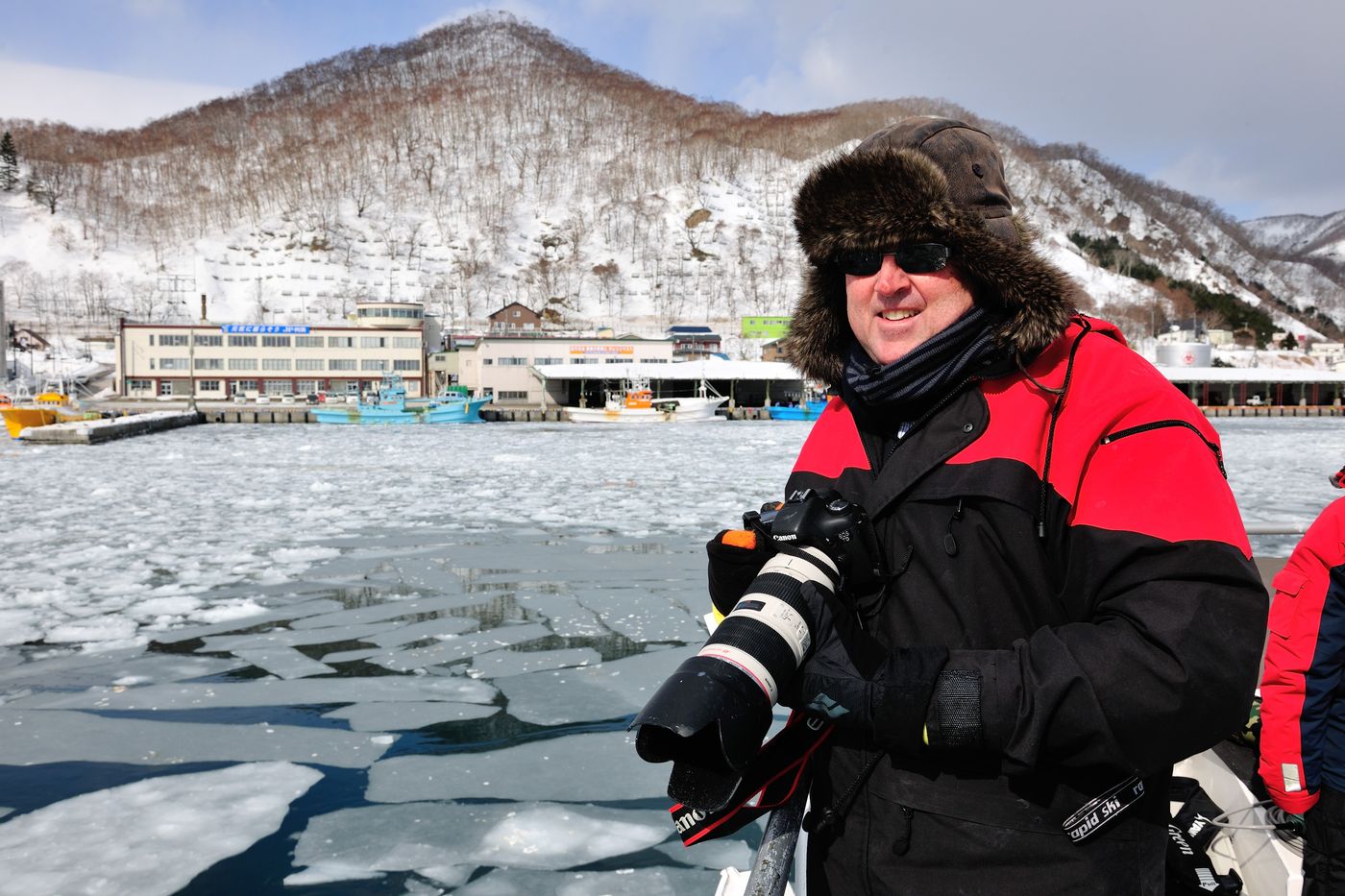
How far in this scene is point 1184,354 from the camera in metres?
64.6

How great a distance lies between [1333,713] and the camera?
206 cm

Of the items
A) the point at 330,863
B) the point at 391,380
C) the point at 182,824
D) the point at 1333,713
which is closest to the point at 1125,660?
the point at 1333,713

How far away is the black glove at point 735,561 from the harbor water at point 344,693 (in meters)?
0.55

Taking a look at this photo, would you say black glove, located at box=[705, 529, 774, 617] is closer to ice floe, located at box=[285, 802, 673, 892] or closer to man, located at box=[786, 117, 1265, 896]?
man, located at box=[786, 117, 1265, 896]

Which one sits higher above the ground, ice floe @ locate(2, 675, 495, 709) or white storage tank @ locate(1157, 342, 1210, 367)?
white storage tank @ locate(1157, 342, 1210, 367)

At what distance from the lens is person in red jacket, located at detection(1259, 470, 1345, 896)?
2.04m

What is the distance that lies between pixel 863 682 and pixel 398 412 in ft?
135

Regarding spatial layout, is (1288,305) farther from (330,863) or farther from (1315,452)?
(330,863)

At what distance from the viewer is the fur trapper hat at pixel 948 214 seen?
4.52ft

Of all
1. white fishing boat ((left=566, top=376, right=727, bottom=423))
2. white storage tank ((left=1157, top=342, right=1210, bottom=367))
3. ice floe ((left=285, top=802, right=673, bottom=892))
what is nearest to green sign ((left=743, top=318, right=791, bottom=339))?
white storage tank ((left=1157, top=342, right=1210, bottom=367))

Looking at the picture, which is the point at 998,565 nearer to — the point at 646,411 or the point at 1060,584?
the point at 1060,584

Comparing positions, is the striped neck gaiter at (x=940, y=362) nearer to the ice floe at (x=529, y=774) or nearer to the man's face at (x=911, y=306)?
the man's face at (x=911, y=306)

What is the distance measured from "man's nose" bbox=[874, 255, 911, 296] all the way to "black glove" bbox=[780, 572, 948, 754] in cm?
55

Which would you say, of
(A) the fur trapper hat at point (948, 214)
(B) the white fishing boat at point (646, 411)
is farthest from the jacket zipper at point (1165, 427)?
(B) the white fishing boat at point (646, 411)
